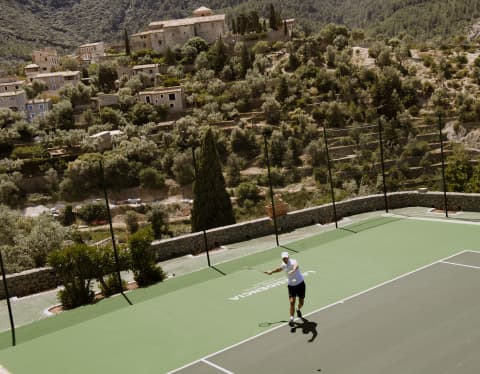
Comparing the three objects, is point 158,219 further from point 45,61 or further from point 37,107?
point 45,61

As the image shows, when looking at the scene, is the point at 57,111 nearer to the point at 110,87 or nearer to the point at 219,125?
the point at 110,87

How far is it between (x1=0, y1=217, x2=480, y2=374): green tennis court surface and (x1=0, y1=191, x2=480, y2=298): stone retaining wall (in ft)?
7.79

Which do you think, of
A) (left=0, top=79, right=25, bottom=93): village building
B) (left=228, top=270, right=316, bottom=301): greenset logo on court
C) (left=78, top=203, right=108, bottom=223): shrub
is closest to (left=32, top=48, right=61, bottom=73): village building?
(left=0, top=79, right=25, bottom=93): village building

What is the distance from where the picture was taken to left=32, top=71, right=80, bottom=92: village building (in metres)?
81.4

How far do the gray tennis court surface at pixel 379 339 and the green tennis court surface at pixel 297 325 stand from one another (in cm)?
2

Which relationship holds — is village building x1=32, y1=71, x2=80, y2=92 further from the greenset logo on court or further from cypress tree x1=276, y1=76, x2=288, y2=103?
the greenset logo on court

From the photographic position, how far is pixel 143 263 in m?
15.5

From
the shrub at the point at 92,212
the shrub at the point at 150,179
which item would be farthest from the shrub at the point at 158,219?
the shrub at the point at 150,179

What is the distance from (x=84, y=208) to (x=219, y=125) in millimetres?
18652

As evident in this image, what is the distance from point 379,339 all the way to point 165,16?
173m

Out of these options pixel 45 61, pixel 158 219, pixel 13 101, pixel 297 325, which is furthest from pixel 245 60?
pixel 297 325

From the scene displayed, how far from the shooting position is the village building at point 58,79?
8144cm

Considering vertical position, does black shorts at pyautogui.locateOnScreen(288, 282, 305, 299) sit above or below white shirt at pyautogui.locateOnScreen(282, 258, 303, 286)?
below

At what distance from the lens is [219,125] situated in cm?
6147
